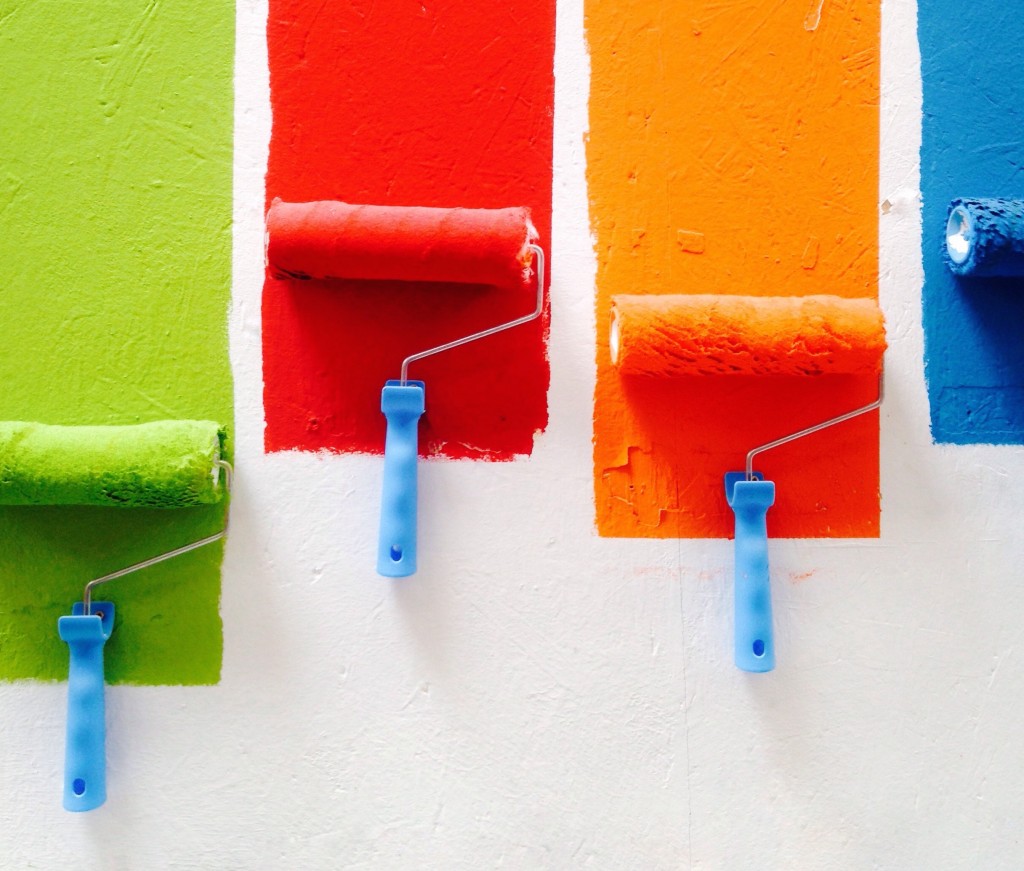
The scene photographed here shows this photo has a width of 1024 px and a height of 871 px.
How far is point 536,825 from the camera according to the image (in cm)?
66

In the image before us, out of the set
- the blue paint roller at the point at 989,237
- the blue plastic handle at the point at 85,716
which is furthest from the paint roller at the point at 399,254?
the blue paint roller at the point at 989,237

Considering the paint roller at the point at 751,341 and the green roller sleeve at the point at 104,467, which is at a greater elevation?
the paint roller at the point at 751,341

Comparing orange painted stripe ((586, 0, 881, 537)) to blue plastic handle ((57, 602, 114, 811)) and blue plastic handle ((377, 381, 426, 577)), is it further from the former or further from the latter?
blue plastic handle ((57, 602, 114, 811))

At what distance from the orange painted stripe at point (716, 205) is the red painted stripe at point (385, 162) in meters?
0.08

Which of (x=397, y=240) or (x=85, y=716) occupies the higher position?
(x=397, y=240)

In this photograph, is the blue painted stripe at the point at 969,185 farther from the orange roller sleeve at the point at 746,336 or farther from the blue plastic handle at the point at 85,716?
the blue plastic handle at the point at 85,716

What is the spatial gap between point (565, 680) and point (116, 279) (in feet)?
1.69

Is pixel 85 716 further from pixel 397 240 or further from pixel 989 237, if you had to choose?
pixel 989 237

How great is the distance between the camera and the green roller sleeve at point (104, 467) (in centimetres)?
59

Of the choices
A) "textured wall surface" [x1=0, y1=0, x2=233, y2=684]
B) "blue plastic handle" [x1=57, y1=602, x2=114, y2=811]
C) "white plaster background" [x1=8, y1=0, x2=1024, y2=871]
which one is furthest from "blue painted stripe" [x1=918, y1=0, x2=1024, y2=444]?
"blue plastic handle" [x1=57, y1=602, x2=114, y2=811]

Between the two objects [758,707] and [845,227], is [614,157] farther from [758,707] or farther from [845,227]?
[758,707]

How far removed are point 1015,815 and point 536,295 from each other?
0.62m

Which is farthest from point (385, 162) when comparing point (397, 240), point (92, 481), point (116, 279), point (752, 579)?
point (752, 579)

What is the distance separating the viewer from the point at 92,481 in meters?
0.59
